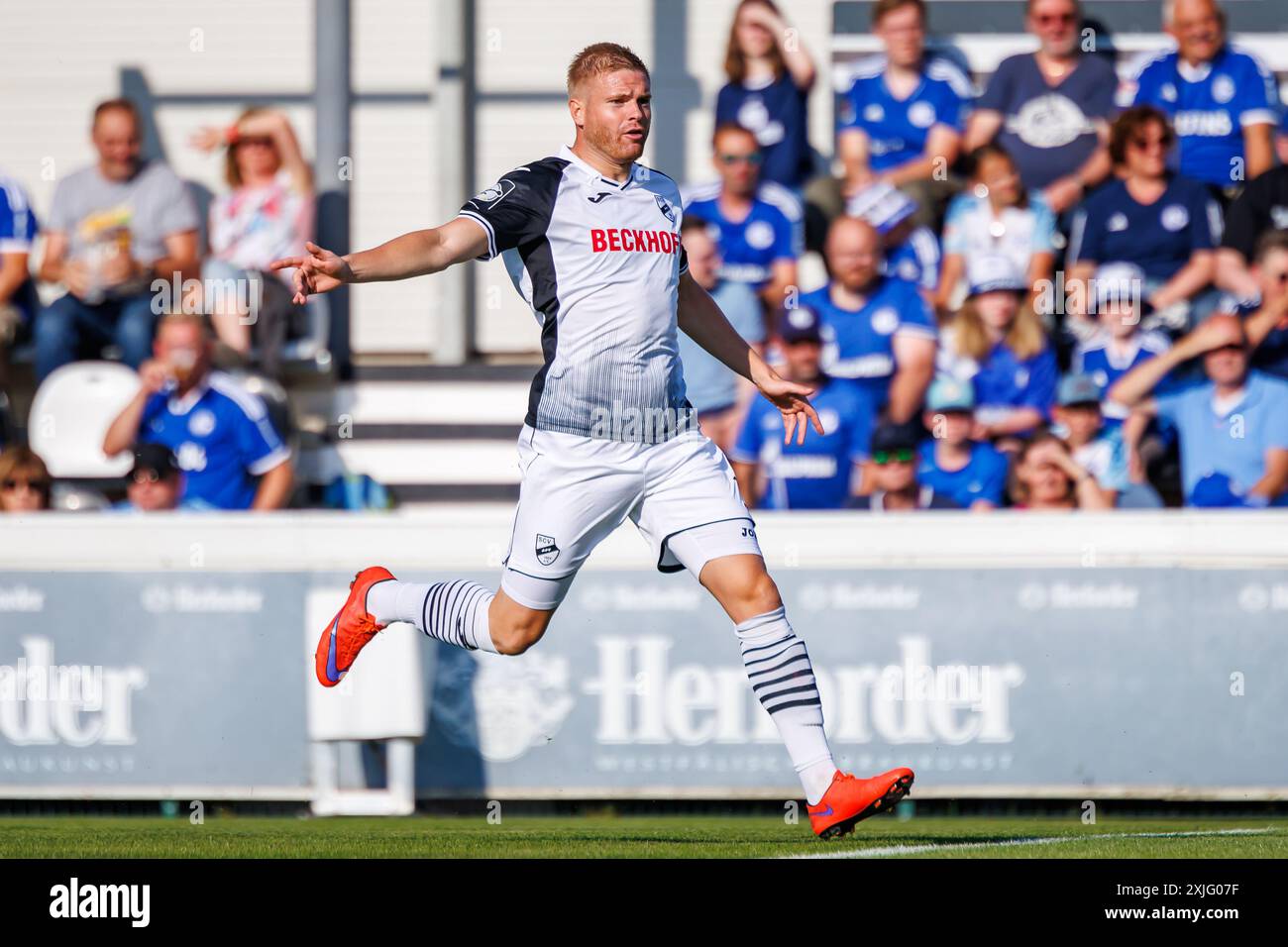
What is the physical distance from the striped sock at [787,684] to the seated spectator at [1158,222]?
507cm

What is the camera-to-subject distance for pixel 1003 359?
1014 centimetres

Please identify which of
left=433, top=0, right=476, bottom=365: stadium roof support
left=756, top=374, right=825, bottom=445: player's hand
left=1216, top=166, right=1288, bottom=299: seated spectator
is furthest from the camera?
left=433, top=0, right=476, bottom=365: stadium roof support

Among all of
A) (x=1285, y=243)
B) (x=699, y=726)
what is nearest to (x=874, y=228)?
(x=1285, y=243)

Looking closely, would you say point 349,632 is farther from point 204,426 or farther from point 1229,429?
point 1229,429

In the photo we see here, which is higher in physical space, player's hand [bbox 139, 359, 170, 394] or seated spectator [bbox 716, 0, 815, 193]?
seated spectator [bbox 716, 0, 815, 193]

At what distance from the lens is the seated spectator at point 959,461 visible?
9609mm

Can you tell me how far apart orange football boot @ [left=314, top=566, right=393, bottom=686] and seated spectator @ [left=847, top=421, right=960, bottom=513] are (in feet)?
11.0

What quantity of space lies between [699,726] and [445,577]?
1.35 meters

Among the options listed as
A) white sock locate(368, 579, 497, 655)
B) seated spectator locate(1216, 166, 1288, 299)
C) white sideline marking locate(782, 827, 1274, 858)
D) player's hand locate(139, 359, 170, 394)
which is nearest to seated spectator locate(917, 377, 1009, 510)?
seated spectator locate(1216, 166, 1288, 299)

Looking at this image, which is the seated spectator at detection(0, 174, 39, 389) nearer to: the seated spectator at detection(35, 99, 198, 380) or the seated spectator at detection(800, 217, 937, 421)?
the seated spectator at detection(35, 99, 198, 380)

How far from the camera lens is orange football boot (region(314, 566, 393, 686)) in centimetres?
690

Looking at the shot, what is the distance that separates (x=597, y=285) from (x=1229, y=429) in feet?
15.7

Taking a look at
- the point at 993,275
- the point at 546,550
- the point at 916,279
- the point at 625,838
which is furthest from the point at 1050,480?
the point at 546,550
